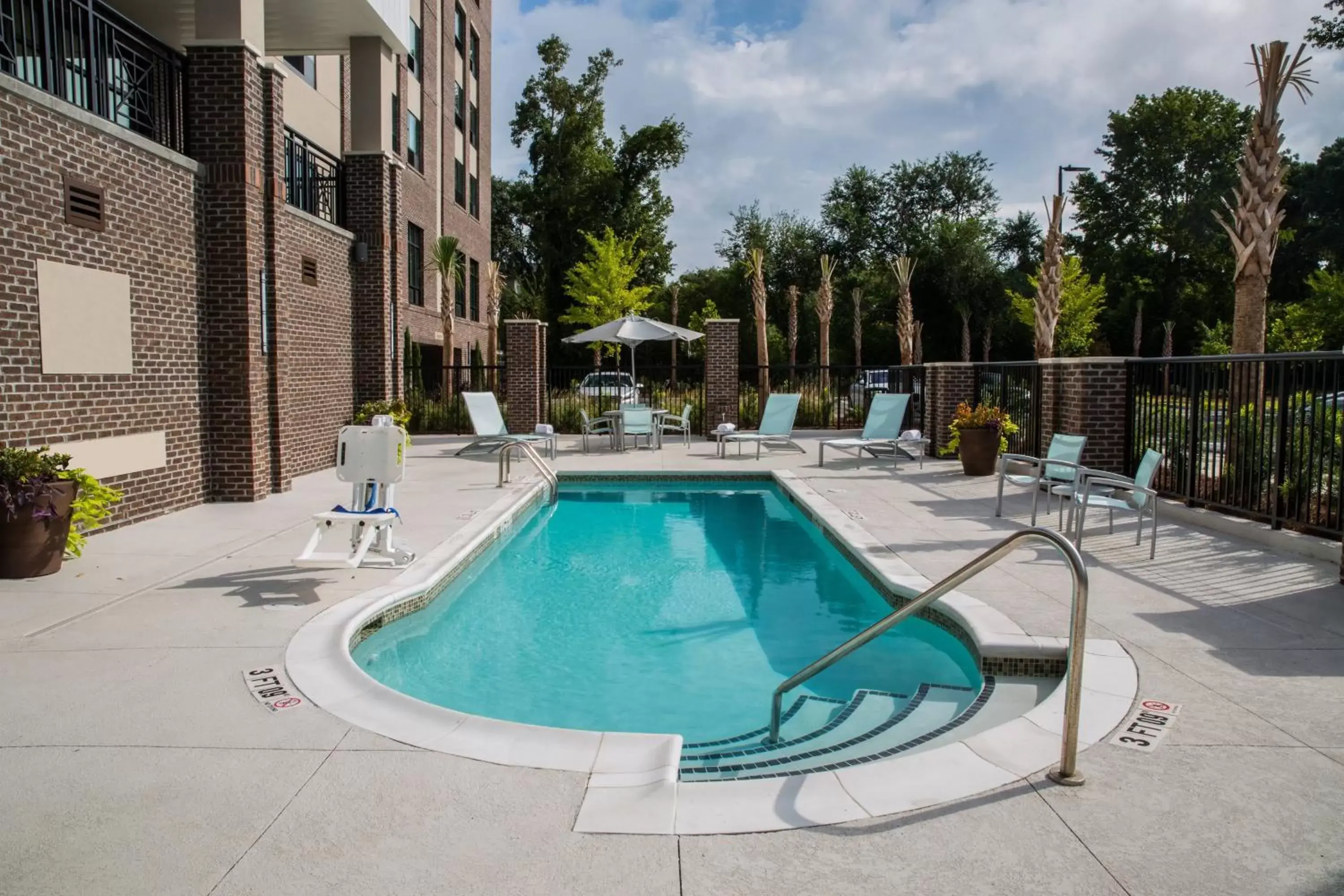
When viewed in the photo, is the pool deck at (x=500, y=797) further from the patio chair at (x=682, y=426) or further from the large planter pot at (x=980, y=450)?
the patio chair at (x=682, y=426)

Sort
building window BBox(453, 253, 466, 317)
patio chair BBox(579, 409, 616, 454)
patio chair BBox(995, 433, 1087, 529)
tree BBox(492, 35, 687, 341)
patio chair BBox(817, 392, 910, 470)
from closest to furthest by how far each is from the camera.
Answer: patio chair BBox(995, 433, 1087, 529) < patio chair BBox(817, 392, 910, 470) < patio chair BBox(579, 409, 616, 454) < building window BBox(453, 253, 466, 317) < tree BBox(492, 35, 687, 341)

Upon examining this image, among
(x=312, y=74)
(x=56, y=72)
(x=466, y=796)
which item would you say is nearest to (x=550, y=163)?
(x=312, y=74)

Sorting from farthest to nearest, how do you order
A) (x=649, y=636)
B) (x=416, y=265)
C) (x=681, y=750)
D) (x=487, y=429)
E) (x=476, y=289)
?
1. (x=476, y=289)
2. (x=416, y=265)
3. (x=487, y=429)
4. (x=649, y=636)
5. (x=681, y=750)

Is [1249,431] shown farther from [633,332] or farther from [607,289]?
[607,289]

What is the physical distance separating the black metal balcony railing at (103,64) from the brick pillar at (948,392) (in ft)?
37.0

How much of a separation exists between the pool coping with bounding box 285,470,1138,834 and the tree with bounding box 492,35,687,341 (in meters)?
39.7

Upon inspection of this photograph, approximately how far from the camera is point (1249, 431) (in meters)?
8.19

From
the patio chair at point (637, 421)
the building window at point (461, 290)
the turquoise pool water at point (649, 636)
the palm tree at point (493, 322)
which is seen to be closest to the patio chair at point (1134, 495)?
the turquoise pool water at point (649, 636)

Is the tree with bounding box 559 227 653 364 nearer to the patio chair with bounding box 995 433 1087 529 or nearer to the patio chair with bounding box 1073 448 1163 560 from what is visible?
the patio chair with bounding box 995 433 1087 529

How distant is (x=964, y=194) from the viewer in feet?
165

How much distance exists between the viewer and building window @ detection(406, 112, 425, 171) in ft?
83.4

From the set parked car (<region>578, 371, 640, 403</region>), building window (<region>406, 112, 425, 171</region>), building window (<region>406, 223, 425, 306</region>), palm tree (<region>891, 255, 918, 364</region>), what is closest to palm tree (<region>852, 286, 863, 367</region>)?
palm tree (<region>891, 255, 918, 364</region>)

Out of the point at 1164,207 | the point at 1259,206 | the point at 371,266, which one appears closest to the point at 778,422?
the point at 371,266

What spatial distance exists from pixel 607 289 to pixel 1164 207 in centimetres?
3462
